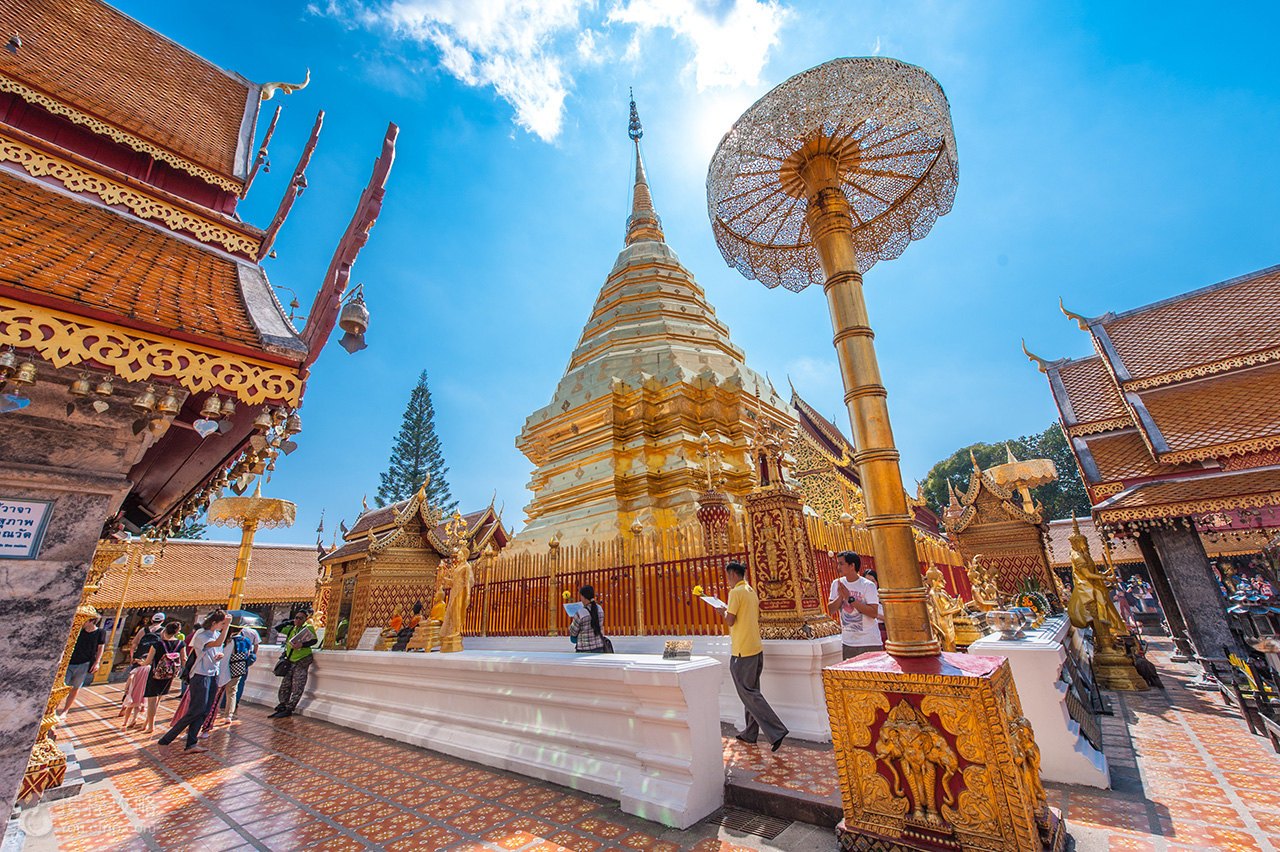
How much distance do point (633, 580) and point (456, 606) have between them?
1.98 meters

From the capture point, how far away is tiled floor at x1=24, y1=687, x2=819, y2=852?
299cm

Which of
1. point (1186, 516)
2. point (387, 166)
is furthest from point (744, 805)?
point (1186, 516)

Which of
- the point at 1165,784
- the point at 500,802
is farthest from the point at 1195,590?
the point at 500,802

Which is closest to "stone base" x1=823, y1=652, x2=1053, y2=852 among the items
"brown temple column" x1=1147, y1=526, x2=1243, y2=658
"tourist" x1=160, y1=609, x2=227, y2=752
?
"tourist" x1=160, y1=609, x2=227, y2=752

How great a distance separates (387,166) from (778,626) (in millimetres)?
4407

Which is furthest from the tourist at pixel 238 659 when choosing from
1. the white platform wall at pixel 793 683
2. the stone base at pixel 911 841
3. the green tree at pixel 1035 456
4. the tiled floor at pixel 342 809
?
the green tree at pixel 1035 456

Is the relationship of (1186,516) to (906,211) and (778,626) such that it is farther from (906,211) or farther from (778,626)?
(906,211)

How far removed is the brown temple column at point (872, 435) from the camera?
7.89 feet

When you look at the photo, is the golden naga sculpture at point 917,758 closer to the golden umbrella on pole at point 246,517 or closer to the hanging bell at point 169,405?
the hanging bell at point 169,405

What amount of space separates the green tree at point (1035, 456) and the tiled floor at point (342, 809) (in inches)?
1382

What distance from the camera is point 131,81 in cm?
494

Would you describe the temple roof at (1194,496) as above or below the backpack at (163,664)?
above

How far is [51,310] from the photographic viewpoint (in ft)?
7.11

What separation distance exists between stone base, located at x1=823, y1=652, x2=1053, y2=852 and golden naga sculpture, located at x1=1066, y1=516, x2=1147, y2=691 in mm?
5745
